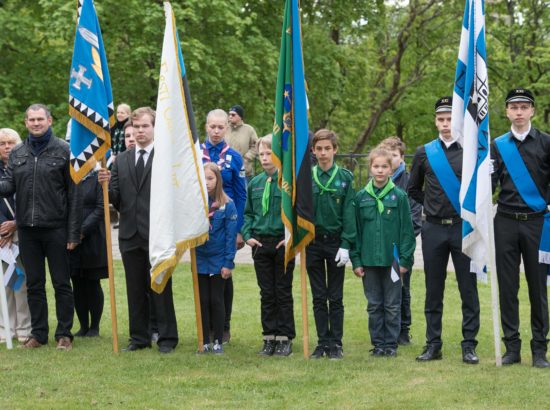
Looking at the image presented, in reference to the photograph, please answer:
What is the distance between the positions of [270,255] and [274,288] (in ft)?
1.03

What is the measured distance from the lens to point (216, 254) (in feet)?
31.6

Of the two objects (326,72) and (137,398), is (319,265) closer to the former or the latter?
(137,398)

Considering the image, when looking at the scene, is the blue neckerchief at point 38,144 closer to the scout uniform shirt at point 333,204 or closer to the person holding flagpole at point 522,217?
the scout uniform shirt at point 333,204

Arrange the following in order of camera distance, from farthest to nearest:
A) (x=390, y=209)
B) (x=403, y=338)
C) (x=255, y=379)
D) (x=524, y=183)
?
1. (x=403, y=338)
2. (x=390, y=209)
3. (x=524, y=183)
4. (x=255, y=379)

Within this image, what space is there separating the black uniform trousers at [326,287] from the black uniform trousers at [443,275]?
30.9 inches

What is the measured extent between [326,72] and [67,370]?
64.7 feet

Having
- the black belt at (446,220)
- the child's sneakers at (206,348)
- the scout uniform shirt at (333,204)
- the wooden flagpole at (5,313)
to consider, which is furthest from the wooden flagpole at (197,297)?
the black belt at (446,220)

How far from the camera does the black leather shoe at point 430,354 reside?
907cm

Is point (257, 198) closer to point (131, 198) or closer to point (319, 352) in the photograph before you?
point (131, 198)

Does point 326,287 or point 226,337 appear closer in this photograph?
point 326,287

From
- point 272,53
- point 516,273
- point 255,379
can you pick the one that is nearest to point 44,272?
point 255,379

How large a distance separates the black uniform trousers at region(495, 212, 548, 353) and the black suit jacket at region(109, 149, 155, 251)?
10.4ft

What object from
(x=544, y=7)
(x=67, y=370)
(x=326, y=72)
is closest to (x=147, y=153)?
(x=67, y=370)

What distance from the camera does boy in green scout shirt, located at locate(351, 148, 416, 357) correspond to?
9180 mm
